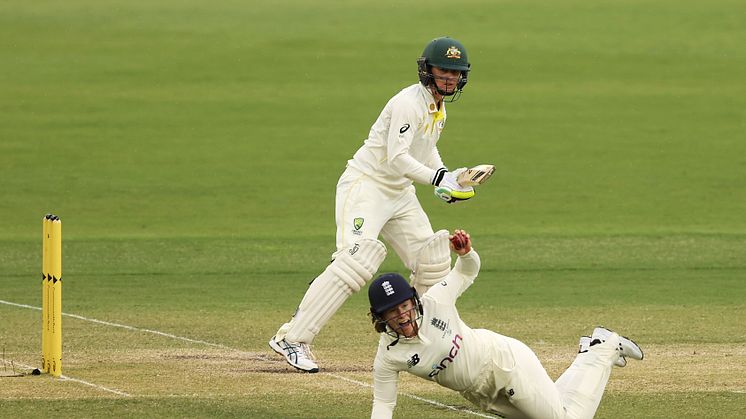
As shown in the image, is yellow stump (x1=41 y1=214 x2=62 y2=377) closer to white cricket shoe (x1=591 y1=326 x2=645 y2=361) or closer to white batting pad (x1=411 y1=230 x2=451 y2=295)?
white batting pad (x1=411 y1=230 x2=451 y2=295)

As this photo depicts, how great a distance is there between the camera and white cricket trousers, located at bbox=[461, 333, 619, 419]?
8.09 meters

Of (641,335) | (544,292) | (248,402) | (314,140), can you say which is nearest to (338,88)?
(314,140)

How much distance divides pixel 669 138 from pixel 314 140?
680 cm

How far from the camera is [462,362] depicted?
798 cm

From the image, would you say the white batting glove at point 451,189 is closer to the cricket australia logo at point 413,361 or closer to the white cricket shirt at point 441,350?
the white cricket shirt at point 441,350

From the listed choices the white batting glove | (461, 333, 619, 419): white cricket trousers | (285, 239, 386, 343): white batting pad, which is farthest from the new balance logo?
(285, 239, 386, 343): white batting pad

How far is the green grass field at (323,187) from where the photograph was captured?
1060 centimetres

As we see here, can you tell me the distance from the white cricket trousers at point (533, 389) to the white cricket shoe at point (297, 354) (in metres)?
1.91

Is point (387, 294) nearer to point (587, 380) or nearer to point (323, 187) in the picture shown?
point (587, 380)

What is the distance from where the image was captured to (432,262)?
10.1m

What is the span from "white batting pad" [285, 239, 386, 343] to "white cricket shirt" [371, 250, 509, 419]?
180 centimetres

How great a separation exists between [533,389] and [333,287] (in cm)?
221

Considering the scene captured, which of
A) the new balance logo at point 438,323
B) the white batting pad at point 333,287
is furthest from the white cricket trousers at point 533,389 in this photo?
the white batting pad at point 333,287

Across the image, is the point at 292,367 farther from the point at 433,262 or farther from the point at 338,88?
the point at 338,88
